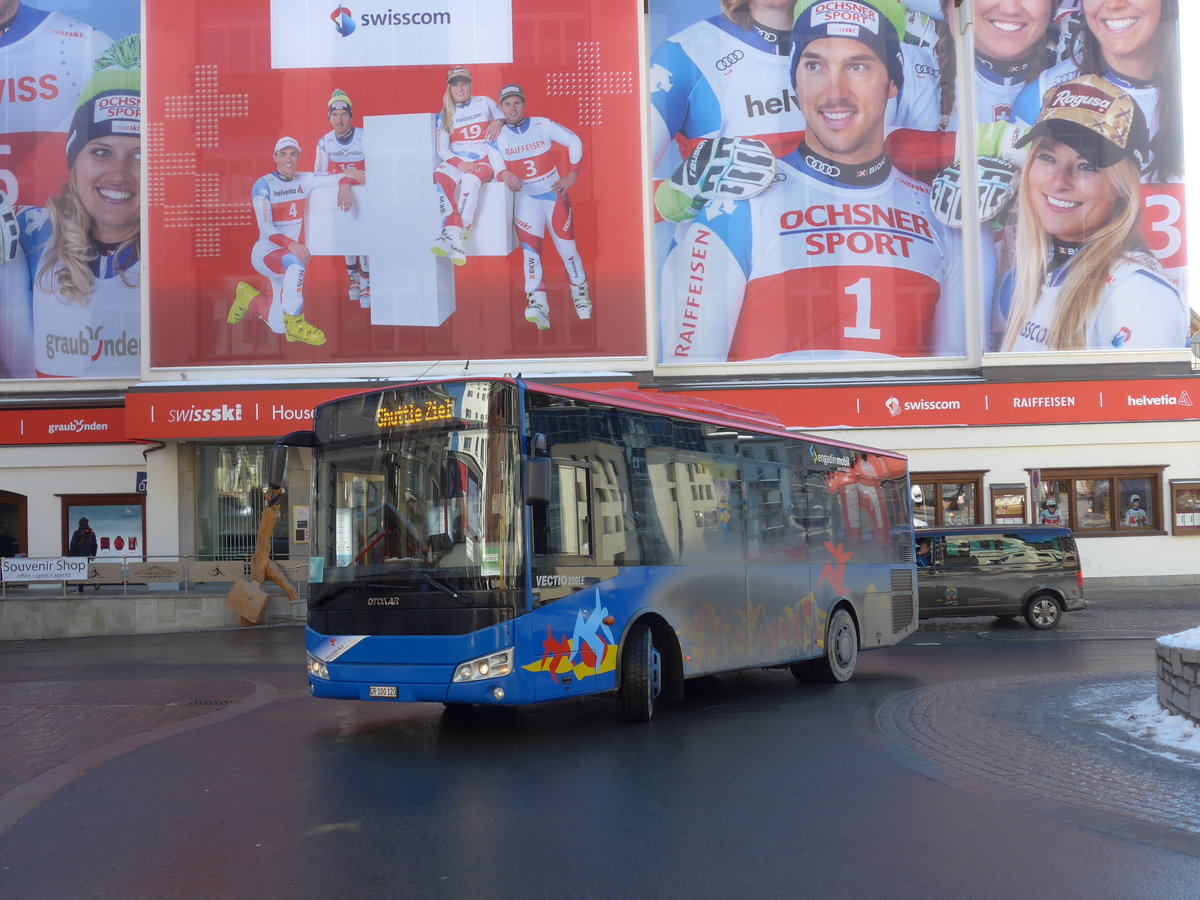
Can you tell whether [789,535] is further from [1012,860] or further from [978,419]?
[978,419]

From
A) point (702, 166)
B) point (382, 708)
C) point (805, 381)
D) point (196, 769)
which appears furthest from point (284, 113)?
point (196, 769)

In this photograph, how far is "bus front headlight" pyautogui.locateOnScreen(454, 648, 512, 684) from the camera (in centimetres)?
856

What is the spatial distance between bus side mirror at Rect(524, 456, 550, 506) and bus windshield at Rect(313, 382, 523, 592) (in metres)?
0.38

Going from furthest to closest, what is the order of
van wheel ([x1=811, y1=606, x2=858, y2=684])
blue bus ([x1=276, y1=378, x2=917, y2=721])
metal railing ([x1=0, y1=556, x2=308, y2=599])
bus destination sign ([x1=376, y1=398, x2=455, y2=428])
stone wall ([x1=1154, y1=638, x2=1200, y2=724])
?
metal railing ([x1=0, y1=556, x2=308, y2=599]) < van wheel ([x1=811, y1=606, x2=858, y2=684]) < bus destination sign ([x1=376, y1=398, x2=455, y2=428]) < blue bus ([x1=276, y1=378, x2=917, y2=721]) < stone wall ([x1=1154, y1=638, x2=1200, y2=724])

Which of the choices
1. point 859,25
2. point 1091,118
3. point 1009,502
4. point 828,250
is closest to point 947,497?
point 1009,502

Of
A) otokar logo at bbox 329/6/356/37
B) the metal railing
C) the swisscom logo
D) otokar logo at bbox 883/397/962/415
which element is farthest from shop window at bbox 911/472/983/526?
otokar logo at bbox 329/6/356/37

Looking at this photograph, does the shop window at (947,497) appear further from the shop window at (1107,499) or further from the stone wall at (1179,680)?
the stone wall at (1179,680)

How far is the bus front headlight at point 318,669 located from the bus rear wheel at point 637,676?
8.27ft

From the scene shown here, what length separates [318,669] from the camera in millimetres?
9242

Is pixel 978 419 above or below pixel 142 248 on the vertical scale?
below

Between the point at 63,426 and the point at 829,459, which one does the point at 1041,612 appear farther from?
the point at 63,426

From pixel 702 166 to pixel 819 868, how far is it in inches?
954

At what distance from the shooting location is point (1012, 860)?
577 centimetres

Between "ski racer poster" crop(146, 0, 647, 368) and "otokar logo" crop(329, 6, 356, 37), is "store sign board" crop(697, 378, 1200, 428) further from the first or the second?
"otokar logo" crop(329, 6, 356, 37)
